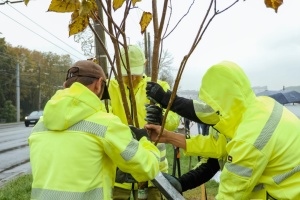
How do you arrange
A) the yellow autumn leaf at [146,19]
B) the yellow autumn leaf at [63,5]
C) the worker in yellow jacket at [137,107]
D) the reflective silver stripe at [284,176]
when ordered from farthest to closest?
1. the worker in yellow jacket at [137,107]
2. the yellow autumn leaf at [146,19]
3. the reflective silver stripe at [284,176]
4. the yellow autumn leaf at [63,5]

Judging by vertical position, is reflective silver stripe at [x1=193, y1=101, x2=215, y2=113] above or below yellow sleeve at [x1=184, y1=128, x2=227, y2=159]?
above

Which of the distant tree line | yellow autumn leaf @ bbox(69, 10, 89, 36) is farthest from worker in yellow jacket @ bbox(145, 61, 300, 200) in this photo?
the distant tree line

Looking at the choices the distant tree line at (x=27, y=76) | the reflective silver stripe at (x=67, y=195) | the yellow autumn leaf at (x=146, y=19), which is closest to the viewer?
the reflective silver stripe at (x=67, y=195)

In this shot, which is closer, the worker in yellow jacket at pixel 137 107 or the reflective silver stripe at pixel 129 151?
the reflective silver stripe at pixel 129 151

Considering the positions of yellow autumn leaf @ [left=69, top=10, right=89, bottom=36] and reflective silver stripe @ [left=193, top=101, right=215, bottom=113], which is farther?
reflective silver stripe @ [left=193, top=101, right=215, bottom=113]

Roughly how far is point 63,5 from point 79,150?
2.17 feet

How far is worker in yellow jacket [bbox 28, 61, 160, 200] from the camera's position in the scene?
1754mm

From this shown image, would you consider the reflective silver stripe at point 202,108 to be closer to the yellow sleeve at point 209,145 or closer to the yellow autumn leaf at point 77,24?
the yellow sleeve at point 209,145

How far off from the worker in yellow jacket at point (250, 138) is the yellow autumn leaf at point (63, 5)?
2.63 ft

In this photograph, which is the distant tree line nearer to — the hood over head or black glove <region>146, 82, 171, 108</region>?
black glove <region>146, 82, 171, 108</region>

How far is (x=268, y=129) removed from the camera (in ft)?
6.02

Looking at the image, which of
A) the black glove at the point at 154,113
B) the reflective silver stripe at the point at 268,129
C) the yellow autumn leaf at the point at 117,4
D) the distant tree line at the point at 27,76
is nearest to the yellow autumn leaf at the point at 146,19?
the yellow autumn leaf at the point at 117,4

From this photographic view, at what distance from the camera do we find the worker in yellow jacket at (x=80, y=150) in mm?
1754

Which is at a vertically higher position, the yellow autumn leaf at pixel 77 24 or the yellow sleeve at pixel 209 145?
the yellow autumn leaf at pixel 77 24
